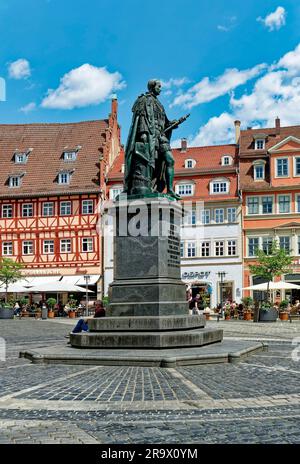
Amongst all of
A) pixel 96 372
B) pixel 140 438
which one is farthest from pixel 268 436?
pixel 96 372

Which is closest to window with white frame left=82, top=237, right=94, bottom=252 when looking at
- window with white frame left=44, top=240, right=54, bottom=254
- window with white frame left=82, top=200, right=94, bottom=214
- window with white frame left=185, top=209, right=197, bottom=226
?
window with white frame left=82, top=200, right=94, bottom=214

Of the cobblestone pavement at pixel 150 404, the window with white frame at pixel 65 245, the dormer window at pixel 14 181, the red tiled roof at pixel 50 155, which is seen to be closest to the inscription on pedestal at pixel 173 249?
the cobblestone pavement at pixel 150 404

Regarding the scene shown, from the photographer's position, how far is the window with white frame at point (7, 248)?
51469mm

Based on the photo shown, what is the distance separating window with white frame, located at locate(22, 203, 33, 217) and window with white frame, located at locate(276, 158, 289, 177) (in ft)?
65.7

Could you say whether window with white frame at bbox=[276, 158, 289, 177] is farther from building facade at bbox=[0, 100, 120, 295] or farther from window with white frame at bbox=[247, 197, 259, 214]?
building facade at bbox=[0, 100, 120, 295]

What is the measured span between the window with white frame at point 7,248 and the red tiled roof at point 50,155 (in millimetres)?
4038

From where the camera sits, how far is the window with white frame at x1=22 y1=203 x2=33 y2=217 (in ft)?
169

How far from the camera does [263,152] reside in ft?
164

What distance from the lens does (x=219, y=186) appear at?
50500 mm

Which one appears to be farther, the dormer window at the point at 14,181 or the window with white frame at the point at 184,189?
the dormer window at the point at 14,181

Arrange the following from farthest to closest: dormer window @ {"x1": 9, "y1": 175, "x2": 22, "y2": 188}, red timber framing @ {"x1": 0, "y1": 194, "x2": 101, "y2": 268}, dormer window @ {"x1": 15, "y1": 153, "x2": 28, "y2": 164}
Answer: dormer window @ {"x1": 15, "y1": 153, "x2": 28, "y2": 164}
dormer window @ {"x1": 9, "y1": 175, "x2": 22, "y2": 188}
red timber framing @ {"x1": 0, "y1": 194, "x2": 101, "y2": 268}

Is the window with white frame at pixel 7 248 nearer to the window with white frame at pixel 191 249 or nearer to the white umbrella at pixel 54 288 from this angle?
the white umbrella at pixel 54 288

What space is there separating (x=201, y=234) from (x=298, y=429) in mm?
44705

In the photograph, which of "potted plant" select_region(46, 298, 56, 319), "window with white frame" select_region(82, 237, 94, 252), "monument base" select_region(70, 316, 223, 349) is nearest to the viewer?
"monument base" select_region(70, 316, 223, 349)
